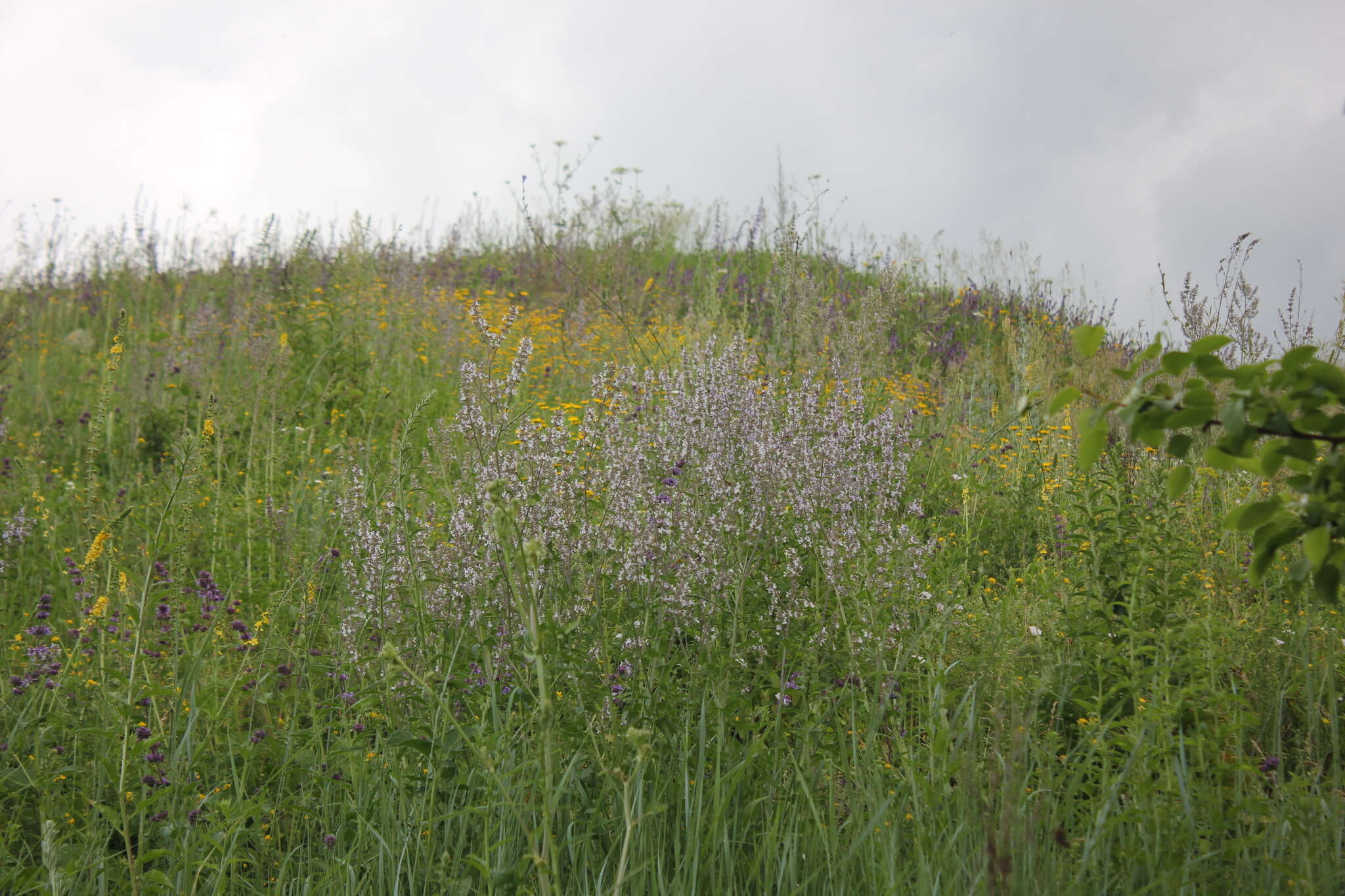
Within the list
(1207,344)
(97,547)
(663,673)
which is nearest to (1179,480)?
(1207,344)

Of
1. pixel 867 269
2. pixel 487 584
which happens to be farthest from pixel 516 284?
pixel 487 584

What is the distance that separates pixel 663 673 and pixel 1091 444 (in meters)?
1.53

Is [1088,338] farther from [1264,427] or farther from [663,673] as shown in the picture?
[663,673]

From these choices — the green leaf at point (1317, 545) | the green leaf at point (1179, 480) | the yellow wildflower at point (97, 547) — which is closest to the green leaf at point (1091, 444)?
the green leaf at point (1179, 480)

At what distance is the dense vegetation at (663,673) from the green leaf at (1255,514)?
6 cm

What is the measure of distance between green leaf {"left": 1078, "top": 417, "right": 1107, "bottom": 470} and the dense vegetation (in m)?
0.15

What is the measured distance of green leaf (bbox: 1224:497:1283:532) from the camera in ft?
4.61

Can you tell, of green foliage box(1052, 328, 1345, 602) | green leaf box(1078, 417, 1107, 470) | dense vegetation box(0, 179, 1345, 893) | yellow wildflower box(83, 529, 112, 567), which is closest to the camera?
green foliage box(1052, 328, 1345, 602)

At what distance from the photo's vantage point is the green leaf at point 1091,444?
1.44 m

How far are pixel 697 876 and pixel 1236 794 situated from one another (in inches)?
54.4

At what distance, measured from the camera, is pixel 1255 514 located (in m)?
1.40

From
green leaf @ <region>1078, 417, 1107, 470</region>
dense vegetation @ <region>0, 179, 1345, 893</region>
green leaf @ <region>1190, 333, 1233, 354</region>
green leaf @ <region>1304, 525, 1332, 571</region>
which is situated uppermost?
green leaf @ <region>1190, 333, 1233, 354</region>

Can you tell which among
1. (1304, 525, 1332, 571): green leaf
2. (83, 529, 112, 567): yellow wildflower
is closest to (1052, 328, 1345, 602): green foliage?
(1304, 525, 1332, 571): green leaf

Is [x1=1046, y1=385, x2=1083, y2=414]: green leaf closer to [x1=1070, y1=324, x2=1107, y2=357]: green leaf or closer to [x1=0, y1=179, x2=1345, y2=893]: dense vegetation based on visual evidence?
[x1=1070, y1=324, x2=1107, y2=357]: green leaf
